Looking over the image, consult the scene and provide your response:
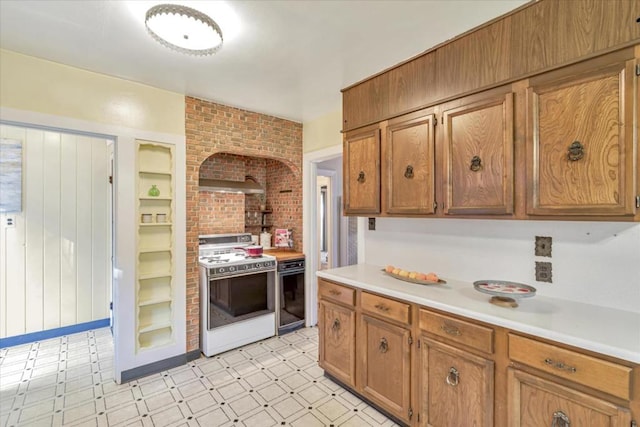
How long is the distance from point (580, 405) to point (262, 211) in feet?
13.4

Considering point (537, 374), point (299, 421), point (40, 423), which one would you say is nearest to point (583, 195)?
point (537, 374)

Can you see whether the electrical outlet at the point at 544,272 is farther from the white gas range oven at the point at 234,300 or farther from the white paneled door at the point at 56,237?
the white paneled door at the point at 56,237

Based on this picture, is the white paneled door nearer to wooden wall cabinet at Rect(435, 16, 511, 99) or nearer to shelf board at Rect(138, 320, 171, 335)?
shelf board at Rect(138, 320, 171, 335)

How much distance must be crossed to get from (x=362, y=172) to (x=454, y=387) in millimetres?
1762

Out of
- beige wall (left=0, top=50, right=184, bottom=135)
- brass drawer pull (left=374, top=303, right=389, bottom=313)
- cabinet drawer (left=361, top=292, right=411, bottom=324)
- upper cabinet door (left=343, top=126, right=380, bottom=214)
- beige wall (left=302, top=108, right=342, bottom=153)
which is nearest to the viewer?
cabinet drawer (left=361, top=292, right=411, bottom=324)

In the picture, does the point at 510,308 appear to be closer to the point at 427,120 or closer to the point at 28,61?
the point at 427,120

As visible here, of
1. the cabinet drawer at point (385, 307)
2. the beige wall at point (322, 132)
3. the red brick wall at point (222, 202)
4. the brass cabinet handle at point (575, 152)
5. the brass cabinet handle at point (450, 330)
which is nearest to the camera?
the brass cabinet handle at point (575, 152)

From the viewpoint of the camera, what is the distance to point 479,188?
183cm

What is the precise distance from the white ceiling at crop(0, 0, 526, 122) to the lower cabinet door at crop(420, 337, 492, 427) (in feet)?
6.88

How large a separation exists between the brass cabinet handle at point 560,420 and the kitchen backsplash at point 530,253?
0.72 m

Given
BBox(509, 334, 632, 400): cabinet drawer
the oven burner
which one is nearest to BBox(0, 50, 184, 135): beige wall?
the oven burner

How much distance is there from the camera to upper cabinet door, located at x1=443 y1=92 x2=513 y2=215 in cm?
170

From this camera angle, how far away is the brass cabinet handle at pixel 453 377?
1.68 metres

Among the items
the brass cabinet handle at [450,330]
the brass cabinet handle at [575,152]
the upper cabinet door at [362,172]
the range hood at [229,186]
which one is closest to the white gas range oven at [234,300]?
the range hood at [229,186]
